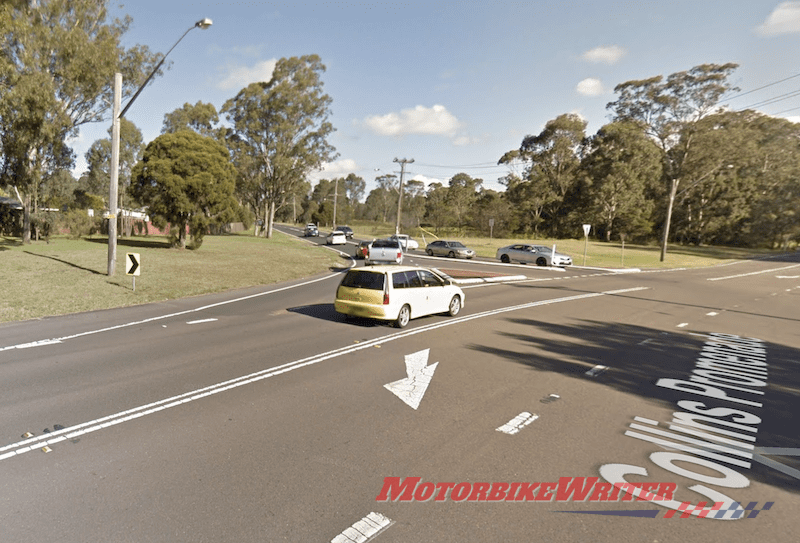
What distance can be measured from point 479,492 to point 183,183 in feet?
92.7

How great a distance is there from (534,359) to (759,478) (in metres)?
4.44

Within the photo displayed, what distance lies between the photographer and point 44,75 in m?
22.4

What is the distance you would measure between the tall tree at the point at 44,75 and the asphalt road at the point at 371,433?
16.9m

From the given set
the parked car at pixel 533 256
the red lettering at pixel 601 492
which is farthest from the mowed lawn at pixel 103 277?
the parked car at pixel 533 256

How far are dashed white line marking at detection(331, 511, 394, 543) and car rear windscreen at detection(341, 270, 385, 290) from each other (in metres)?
7.59

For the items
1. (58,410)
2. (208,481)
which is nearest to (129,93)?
(58,410)

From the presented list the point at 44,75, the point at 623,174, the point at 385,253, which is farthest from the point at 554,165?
the point at 44,75

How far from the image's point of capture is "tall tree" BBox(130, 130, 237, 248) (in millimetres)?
27766

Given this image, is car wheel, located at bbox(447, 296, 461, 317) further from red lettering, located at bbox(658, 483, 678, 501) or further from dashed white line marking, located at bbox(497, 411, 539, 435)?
red lettering, located at bbox(658, 483, 678, 501)

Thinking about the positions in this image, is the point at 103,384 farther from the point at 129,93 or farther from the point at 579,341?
the point at 129,93

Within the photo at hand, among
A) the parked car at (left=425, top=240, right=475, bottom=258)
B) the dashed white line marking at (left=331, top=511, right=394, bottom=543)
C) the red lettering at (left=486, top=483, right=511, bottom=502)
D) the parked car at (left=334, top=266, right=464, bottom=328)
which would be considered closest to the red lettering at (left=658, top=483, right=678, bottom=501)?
the red lettering at (left=486, top=483, right=511, bottom=502)

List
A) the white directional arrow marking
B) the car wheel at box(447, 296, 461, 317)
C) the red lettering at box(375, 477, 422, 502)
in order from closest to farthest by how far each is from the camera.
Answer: the red lettering at box(375, 477, 422, 502) < the white directional arrow marking < the car wheel at box(447, 296, 461, 317)

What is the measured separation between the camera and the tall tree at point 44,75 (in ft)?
69.5

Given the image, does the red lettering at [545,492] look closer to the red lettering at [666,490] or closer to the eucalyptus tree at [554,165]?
the red lettering at [666,490]
